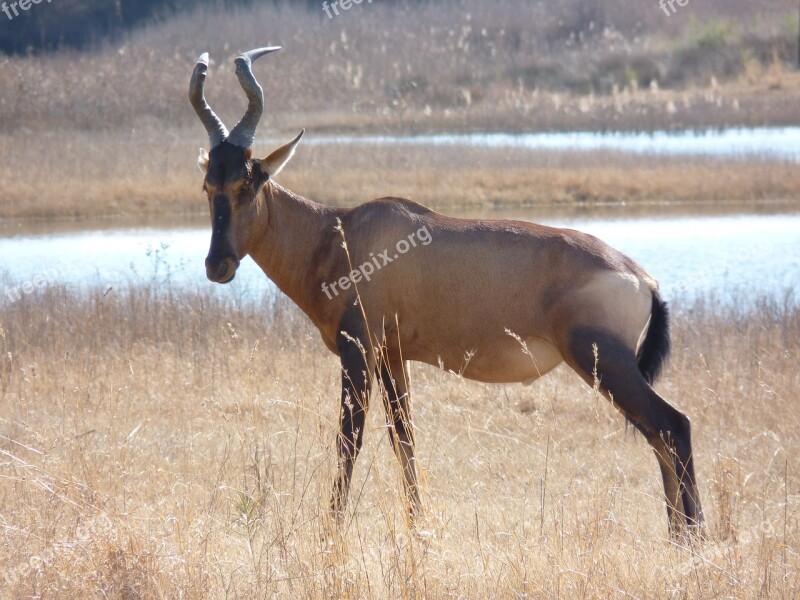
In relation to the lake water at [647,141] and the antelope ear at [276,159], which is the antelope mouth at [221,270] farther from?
the lake water at [647,141]

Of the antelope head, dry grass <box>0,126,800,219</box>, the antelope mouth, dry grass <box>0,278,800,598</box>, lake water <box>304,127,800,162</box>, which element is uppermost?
the antelope head

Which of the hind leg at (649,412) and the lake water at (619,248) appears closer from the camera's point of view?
the hind leg at (649,412)

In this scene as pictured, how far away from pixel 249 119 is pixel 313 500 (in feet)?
8.54

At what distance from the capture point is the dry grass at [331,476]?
5480mm

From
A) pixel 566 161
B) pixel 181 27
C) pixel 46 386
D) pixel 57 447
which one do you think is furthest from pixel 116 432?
pixel 181 27

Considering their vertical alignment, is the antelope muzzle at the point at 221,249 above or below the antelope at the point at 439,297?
above

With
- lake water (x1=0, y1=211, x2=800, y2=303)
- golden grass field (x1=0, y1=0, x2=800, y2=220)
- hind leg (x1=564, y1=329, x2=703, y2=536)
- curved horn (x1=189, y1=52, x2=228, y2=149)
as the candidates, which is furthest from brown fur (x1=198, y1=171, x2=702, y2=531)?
golden grass field (x1=0, y1=0, x2=800, y2=220)

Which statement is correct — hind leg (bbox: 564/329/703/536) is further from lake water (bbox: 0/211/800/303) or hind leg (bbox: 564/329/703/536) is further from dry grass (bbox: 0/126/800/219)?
dry grass (bbox: 0/126/800/219)

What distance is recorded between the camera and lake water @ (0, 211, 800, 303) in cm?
1673

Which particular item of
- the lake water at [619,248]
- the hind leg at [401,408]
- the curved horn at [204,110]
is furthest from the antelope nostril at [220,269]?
the lake water at [619,248]

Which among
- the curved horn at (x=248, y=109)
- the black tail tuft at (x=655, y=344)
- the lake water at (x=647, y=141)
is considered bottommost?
the lake water at (x=647, y=141)

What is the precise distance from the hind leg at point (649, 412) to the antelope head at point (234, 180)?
7.75 ft

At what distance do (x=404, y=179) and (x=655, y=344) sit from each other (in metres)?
18.9

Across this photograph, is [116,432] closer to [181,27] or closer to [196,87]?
[196,87]
